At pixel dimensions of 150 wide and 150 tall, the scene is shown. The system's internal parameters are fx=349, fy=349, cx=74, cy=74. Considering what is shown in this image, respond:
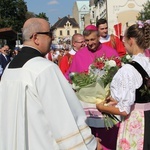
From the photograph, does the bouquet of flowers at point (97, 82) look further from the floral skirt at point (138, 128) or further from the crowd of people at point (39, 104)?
the crowd of people at point (39, 104)

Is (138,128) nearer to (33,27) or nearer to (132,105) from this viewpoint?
(132,105)

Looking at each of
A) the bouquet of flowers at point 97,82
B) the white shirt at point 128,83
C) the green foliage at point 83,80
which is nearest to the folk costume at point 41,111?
the white shirt at point 128,83

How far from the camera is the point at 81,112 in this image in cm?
262

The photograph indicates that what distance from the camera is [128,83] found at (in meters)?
3.14

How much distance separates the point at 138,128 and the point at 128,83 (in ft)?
1.67

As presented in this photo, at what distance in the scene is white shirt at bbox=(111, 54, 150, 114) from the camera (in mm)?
3145

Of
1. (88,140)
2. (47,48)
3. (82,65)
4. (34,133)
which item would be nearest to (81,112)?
(88,140)

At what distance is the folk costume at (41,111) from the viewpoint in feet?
8.07

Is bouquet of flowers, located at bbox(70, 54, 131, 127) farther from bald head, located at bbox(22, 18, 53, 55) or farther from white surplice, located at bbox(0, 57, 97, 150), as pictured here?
bald head, located at bbox(22, 18, 53, 55)

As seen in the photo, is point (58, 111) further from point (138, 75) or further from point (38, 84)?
point (138, 75)

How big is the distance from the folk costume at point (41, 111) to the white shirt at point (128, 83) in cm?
67

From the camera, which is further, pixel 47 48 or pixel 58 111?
pixel 47 48

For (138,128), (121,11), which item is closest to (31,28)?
(138,128)

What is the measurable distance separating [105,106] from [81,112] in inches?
33.3
